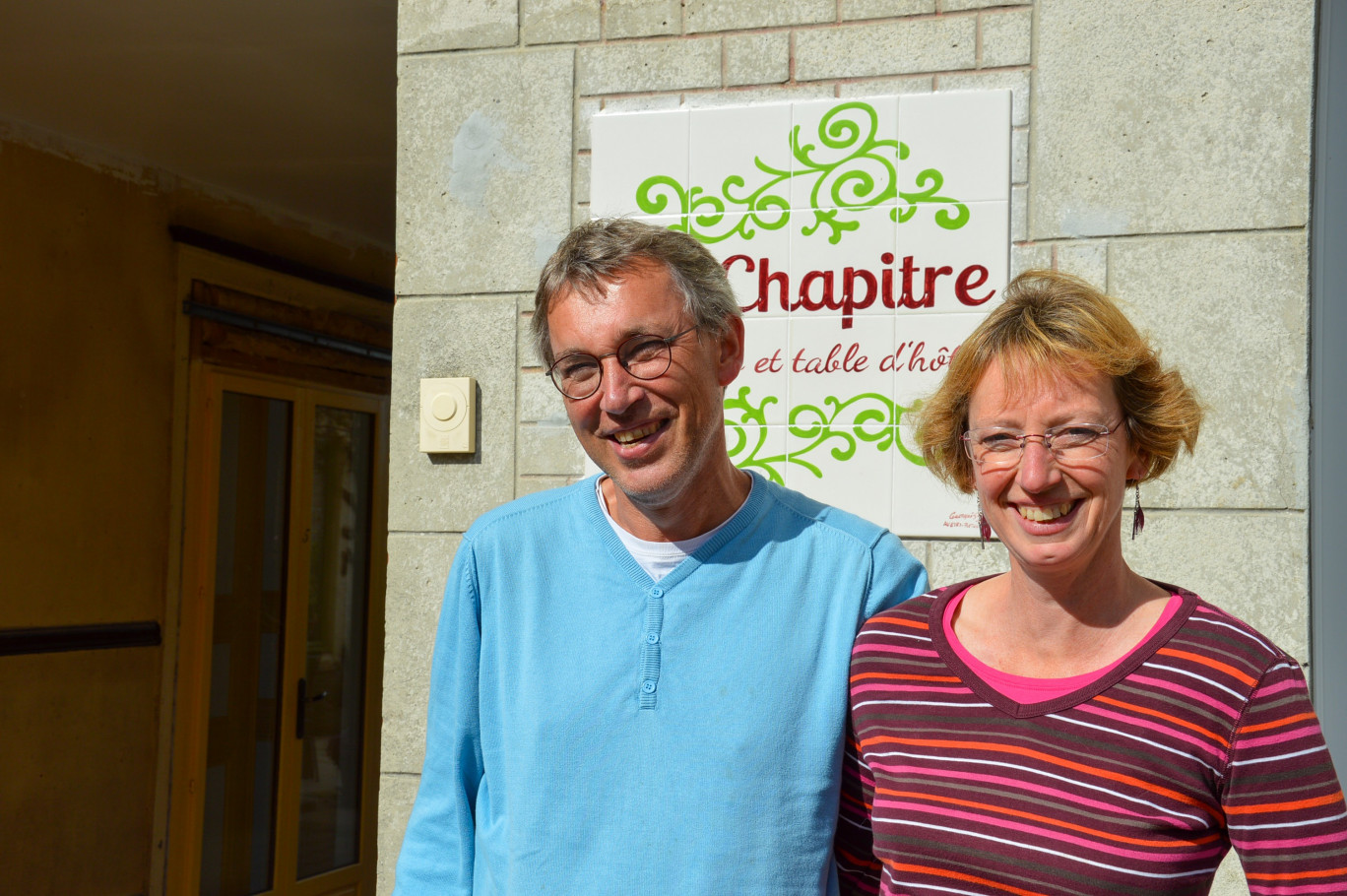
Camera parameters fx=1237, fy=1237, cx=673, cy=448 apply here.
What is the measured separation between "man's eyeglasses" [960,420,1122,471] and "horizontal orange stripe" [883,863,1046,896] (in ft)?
1.43

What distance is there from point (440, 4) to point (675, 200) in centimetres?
77

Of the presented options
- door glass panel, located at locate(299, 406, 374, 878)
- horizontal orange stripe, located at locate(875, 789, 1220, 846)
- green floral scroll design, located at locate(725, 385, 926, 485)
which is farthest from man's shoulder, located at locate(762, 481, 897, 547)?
door glass panel, located at locate(299, 406, 374, 878)

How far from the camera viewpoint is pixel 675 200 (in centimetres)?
287

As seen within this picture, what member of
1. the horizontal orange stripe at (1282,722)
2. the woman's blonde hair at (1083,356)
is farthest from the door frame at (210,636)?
the horizontal orange stripe at (1282,722)

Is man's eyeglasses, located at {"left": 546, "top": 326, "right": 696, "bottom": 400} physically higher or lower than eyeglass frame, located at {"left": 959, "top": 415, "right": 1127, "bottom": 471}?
higher

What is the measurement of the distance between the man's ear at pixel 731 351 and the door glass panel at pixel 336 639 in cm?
436

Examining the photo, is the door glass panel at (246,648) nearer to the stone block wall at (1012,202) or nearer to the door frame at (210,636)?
the door frame at (210,636)

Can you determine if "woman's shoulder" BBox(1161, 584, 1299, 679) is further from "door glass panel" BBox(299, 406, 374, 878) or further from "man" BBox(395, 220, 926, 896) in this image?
"door glass panel" BBox(299, 406, 374, 878)

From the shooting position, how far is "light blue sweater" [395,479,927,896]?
1.45 m

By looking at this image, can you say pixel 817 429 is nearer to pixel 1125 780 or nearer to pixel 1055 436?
pixel 1055 436

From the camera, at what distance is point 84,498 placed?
15.1 feet

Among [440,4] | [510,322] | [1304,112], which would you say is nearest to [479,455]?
[510,322]

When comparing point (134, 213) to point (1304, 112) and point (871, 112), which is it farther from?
point (1304, 112)

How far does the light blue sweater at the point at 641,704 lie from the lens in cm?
145
